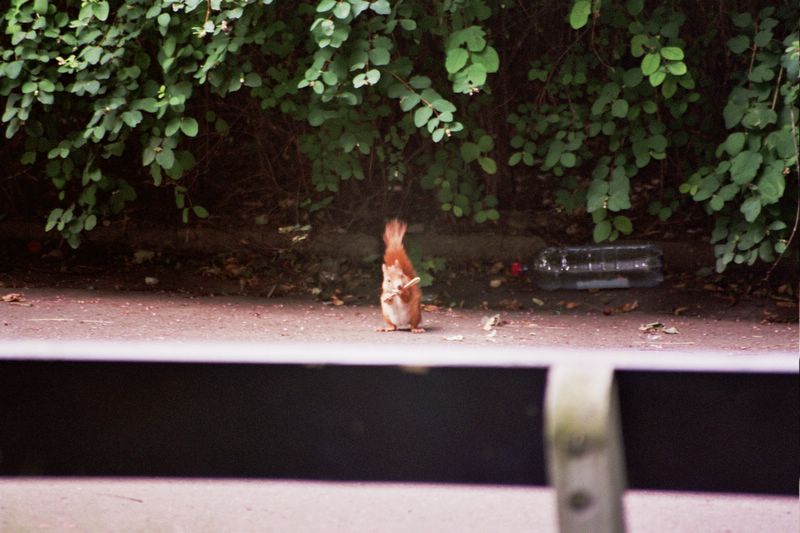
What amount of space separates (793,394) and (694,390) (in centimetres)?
11

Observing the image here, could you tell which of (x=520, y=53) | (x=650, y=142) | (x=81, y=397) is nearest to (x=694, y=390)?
(x=81, y=397)

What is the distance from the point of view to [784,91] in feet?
15.6

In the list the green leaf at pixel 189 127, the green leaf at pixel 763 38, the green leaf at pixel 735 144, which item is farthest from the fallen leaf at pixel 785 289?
the green leaf at pixel 189 127

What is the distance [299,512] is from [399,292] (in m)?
2.77

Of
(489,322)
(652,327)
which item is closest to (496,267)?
(489,322)

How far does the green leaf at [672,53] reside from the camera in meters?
4.77

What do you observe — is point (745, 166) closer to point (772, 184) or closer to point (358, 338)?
point (772, 184)

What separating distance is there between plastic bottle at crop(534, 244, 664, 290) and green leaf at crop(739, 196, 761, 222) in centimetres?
127

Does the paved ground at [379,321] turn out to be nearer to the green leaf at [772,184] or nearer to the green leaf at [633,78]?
the green leaf at [772,184]

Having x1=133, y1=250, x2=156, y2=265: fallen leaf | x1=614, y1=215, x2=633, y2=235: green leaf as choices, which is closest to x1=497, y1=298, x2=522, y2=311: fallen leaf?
x1=614, y1=215, x2=633, y2=235: green leaf

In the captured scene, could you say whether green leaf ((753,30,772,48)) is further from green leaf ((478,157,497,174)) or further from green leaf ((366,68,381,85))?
green leaf ((366,68,381,85))

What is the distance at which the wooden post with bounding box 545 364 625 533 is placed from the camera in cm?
115

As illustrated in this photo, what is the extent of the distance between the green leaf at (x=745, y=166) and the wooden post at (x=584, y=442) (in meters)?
4.00

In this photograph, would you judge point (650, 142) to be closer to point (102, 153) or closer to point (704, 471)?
point (102, 153)
